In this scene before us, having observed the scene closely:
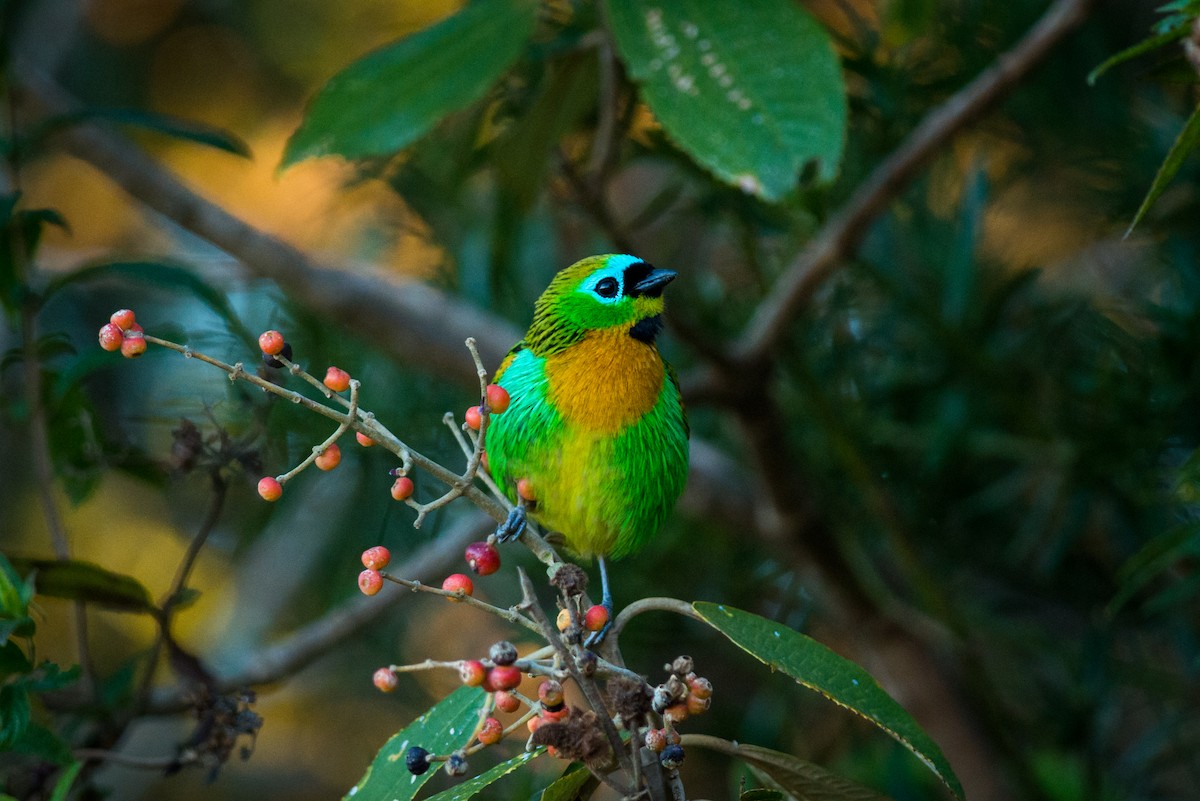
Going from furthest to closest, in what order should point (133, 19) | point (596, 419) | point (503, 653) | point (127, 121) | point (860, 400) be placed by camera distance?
point (133, 19) < point (860, 400) < point (127, 121) < point (596, 419) < point (503, 653)

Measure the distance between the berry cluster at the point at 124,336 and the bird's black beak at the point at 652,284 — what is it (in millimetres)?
798

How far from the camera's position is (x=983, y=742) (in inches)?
122

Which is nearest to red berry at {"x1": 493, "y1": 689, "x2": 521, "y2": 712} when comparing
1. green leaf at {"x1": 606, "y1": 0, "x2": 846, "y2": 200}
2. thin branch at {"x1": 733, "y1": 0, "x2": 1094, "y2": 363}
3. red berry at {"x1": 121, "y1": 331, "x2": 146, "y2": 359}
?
red berry at {"x1": 121, "y1": 331, "x2": 146, "y2": 359}

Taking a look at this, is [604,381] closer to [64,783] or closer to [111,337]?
[111,337]

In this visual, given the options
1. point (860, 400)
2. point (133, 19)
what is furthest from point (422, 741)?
point (133, 19)

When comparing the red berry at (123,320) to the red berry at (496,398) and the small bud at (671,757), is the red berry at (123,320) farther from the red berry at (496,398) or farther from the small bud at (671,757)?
the small bud at (671,757)

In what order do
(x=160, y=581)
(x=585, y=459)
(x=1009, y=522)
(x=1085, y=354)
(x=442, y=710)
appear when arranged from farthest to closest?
(x=160, y=581) < (x=1009, y=522) < (x=1085, y=354) < (x=585, y=459) < (x=442, y=710)

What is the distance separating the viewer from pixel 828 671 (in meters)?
1.39

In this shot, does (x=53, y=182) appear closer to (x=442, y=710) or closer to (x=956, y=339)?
(x=956, y=339)

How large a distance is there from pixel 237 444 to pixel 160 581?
10.3ft

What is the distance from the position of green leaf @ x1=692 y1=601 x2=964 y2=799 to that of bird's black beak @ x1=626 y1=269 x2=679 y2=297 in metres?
0.62

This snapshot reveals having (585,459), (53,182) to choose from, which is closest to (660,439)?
(585,459)

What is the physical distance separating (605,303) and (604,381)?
0.14m

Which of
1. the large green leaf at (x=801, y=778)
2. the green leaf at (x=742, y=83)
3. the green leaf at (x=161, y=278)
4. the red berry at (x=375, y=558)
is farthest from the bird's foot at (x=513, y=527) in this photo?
the green leaf at (x=161, y=278)
